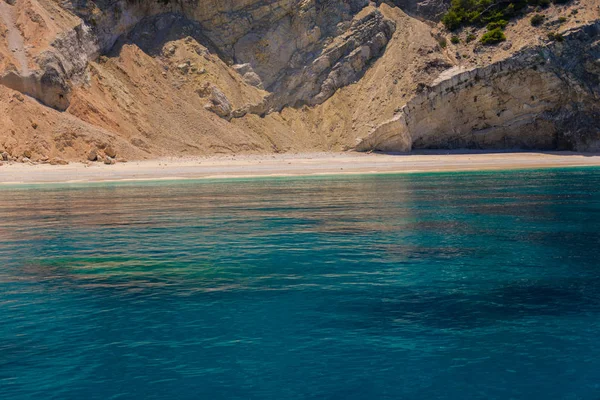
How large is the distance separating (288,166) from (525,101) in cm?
2259

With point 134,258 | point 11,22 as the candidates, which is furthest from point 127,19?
point 134,258

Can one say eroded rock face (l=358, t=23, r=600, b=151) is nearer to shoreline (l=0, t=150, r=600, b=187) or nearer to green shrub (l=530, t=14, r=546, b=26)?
shoreline (l=0, t=150, r=600, b=187)

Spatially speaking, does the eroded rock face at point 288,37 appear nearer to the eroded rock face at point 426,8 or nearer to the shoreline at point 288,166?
the eroded rock face at point 426,8

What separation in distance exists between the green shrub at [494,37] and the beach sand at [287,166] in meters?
10.6

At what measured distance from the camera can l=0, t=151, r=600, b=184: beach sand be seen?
3862 centimetres

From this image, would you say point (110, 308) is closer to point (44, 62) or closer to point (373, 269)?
point (373, 269)

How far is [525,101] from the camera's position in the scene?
53469mm

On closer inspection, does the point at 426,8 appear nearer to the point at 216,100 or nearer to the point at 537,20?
the point at 537,20

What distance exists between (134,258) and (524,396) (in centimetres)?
884

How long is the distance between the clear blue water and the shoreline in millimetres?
20211

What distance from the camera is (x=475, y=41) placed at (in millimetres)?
56344

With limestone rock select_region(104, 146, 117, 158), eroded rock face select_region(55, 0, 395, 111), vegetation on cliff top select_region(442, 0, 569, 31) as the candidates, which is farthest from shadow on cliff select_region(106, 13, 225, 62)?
vegetation on cliff top select_region(442, 0, 569, 31)

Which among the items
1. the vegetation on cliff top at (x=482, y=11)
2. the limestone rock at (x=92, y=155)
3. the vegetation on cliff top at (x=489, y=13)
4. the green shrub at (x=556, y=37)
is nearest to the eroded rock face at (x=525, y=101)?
the green shrub at (x=556, y=37)

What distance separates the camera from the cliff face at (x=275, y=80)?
48688 mm
